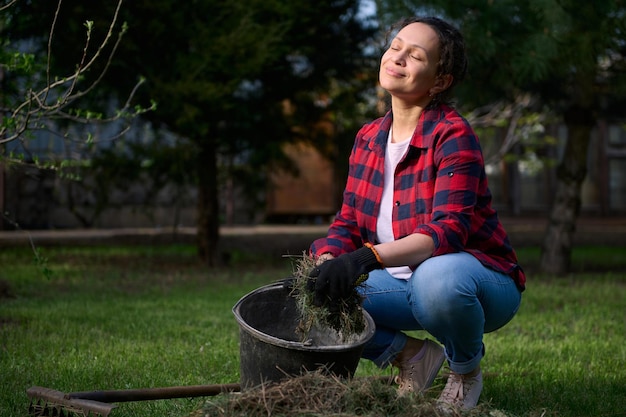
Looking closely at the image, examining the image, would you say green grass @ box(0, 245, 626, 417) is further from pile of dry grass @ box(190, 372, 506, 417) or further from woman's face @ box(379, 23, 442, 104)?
woman's face @ box(379, 23, 442, 104)

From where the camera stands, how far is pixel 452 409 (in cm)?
235

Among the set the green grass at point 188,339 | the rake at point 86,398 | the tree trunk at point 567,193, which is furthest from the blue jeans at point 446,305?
the tree trunk at point 567,193

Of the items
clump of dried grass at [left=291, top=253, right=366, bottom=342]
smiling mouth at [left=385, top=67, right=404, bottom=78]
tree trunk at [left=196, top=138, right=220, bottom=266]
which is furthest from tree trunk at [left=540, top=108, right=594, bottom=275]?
clump of dried grass at [left=291, top=253, right=366, bottom=342]

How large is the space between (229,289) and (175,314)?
4.98 feet

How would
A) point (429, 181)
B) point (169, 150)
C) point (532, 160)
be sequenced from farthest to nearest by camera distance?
1. point (532, 160)
2. point (169, 150)
3. point (429, 181)

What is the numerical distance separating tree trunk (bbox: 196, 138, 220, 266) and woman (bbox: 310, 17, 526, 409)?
6038 mm

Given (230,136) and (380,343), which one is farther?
(230,136)

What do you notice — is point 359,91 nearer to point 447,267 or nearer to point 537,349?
point 537,349

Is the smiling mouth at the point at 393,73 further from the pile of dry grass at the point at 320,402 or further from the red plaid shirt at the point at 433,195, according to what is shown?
the pile of dry grass at the point at 320,402

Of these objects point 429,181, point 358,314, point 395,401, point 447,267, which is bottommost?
point 395,401

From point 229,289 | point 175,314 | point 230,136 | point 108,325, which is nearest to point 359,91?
point 230,136

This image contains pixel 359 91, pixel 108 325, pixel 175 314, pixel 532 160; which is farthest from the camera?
pixel 532 160

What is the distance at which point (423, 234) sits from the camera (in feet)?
8.63

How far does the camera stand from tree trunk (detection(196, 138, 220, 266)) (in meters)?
9.01
